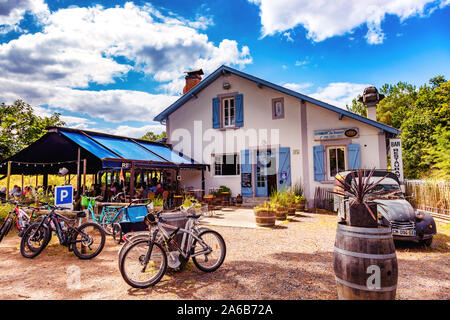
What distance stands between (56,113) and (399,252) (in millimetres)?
27041

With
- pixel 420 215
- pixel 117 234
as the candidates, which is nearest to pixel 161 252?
pixel 117 234

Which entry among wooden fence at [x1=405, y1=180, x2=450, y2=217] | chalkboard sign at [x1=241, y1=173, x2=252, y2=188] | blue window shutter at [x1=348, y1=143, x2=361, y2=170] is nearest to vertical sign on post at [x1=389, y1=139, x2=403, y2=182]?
wooden fence at [x1=405, y1=180, x2=450, y2=217]

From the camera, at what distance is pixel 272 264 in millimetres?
4496

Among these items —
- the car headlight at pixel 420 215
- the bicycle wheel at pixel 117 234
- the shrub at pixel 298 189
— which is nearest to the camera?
the car headlight at pixel 420 215

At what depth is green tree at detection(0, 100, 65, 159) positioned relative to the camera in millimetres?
18547

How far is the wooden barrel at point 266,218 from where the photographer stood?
7.50 metres

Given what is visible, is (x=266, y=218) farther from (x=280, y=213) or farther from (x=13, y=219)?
(x=13, y=219)

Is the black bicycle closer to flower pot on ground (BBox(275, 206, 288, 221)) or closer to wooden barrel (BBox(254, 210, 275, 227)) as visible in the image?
wooden barrel (BBox(254, 210, 275, 227))

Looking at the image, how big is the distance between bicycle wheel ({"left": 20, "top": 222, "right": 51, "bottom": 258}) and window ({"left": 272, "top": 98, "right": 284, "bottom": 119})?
31.6 ft

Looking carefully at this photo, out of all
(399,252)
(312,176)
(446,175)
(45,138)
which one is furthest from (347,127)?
(45,138)

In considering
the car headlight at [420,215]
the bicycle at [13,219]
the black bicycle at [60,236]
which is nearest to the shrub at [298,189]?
the car headlight at [420,215]

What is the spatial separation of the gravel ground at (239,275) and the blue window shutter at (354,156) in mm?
4763

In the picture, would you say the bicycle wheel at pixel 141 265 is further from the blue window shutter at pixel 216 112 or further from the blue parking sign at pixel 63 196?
the blue window shutter at pixel 216 112
